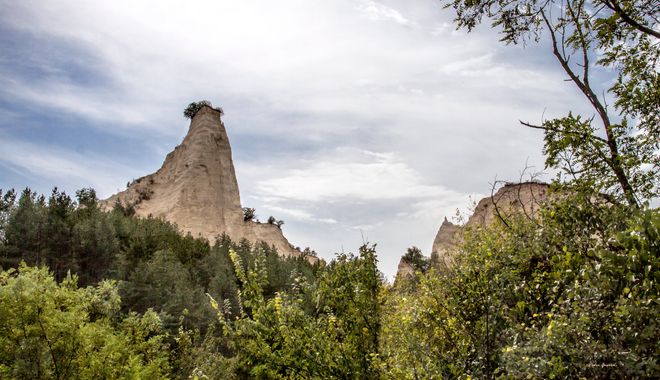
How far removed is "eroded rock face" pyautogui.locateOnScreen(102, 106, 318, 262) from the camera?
87.2 m

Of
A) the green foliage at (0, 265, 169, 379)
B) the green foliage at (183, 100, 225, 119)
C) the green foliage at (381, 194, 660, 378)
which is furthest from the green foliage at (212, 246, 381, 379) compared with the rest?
the green foliage at (183, 100, 225, 119)

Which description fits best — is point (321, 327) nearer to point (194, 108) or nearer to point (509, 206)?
point (509, 206)

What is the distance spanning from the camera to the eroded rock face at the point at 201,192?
Answer: 286 feet

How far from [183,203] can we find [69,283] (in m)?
72.3

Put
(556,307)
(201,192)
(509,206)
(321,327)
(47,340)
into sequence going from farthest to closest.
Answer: (201,192) < (509,206) < (47,340) < (321,327) < (556,307)

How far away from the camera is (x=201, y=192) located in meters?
90.8

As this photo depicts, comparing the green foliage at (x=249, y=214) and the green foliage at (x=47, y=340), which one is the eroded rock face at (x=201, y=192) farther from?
the green foliage at (x=47, y=340)

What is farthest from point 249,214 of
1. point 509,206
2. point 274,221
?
point 509,206

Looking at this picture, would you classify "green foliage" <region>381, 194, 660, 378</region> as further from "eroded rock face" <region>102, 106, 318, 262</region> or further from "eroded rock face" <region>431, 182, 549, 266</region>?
"eroded rock face" <region>102, 106, 318, 262</region>

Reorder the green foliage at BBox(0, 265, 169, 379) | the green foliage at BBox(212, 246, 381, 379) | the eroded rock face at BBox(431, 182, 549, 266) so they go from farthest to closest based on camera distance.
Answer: the green foliage at BBox(0, 265, 169, 379) → the eroded rock face at BBox(431, 182, 549, 266) → the green foliage at BBox(212, 246, 381, 379)

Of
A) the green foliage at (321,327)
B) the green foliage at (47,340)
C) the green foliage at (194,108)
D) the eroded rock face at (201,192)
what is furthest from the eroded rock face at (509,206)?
the green foliage at (194,108)

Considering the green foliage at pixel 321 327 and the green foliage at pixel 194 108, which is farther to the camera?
the green foliage at pixel 194 108

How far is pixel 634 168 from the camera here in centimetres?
726

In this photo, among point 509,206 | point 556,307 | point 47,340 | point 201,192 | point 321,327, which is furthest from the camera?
point 201,192
